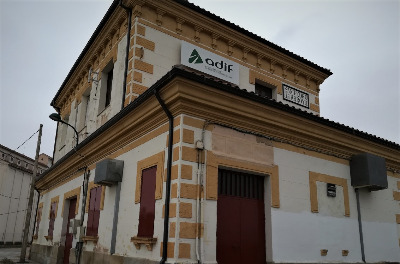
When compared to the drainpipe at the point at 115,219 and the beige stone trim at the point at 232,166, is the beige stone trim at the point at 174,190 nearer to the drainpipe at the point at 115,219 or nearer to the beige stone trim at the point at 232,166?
the beige stone trim at the point at 232,166

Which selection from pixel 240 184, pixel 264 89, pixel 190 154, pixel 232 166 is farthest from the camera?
pixel 264 89

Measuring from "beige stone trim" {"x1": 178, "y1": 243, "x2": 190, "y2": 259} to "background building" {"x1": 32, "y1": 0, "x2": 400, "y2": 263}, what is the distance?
0.07 ft

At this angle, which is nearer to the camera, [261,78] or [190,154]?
[190,154]

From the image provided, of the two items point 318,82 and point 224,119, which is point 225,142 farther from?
point 318,82

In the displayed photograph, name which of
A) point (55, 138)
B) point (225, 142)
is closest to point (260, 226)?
point (225, 142)

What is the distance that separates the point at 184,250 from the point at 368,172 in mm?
5429

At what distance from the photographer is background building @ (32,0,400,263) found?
6.79 m

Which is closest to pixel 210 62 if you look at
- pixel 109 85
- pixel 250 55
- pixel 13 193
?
pixel 250 55

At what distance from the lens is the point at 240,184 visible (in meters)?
7.56

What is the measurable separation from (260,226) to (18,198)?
107ft

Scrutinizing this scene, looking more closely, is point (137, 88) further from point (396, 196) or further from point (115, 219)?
point (396, 196)

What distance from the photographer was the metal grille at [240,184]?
732cm

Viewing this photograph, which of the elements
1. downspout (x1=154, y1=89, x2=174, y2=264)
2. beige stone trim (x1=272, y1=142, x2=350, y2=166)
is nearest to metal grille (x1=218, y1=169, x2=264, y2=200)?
beige stone trim (x1=272, y1=142, x2=350, y2=166)

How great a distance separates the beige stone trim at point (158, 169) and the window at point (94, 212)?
2.45 metres
